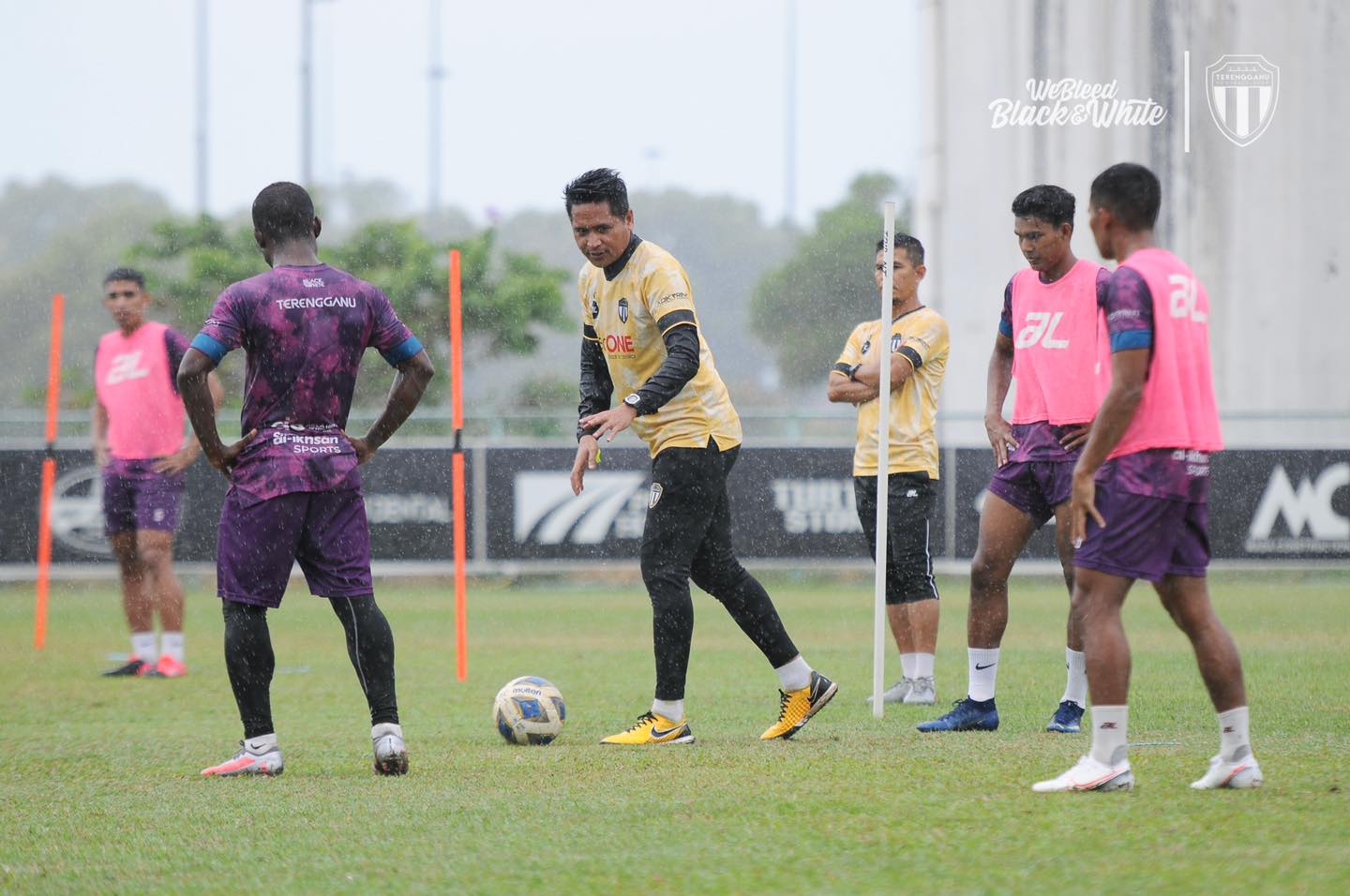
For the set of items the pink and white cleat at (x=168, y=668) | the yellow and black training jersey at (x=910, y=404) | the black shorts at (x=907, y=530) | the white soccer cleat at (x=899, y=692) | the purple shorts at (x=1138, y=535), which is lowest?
the pink and white cleat at (x=168, y=668)

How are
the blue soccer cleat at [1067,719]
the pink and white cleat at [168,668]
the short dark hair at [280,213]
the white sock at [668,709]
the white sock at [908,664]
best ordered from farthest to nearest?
1. the pink and white cleat at [168,668]
2. the white sock at [908,664]
3. the blue soccer cleat at [1067,719]
4. the white sock at [668,709]
5. the short dark hair at [280,213]

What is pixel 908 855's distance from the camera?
13.2ft

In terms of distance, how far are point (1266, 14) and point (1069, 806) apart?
17296 mm

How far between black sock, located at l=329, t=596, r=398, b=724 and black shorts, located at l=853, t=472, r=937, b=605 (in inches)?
118

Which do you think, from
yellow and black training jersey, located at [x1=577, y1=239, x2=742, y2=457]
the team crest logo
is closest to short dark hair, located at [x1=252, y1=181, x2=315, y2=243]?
yellow and black training jersey, located at [x1=577, y1=239, x2=742, y2=457]

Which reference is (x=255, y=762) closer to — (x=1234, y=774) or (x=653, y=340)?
(x=653, y=340)

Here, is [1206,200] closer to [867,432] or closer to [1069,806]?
[867,432]

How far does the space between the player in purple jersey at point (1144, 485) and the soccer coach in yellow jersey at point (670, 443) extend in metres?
1.66

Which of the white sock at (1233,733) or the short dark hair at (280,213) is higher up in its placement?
the short dark hair at (280,213)

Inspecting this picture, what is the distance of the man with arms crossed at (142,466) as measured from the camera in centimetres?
988

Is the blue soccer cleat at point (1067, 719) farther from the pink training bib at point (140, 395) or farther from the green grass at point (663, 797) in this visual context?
the pink training bib at point (140, 395)

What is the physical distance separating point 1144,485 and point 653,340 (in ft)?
7.17

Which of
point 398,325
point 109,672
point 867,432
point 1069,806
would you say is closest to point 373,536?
point 109,672

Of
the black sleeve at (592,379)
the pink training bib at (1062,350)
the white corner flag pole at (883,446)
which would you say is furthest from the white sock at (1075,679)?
the black sleeve at (592,379)
